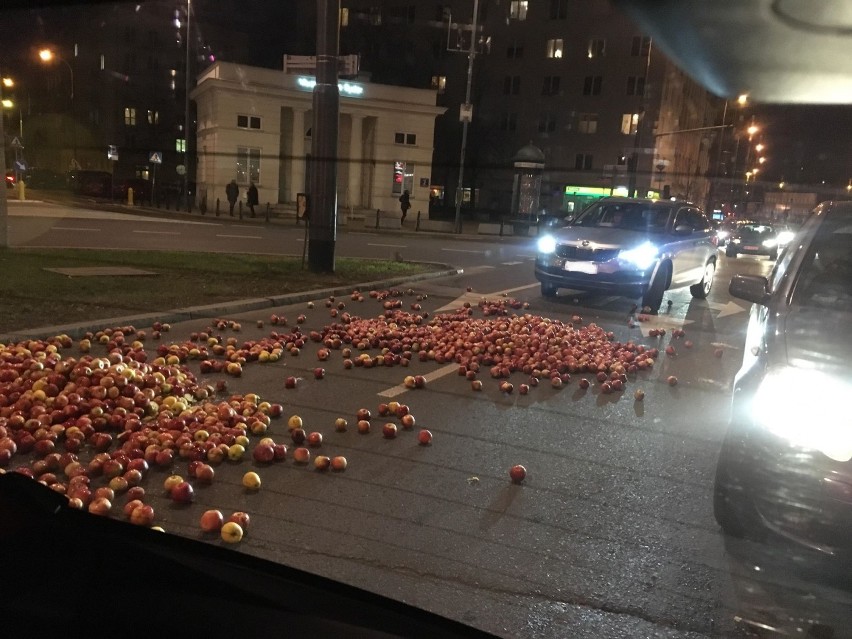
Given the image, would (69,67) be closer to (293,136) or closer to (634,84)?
(293,136)

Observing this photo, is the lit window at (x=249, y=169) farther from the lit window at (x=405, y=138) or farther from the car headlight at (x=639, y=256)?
the car headlight at (x=639, y=256)

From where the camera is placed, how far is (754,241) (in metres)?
26.8

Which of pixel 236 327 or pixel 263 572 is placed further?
pixel 236 327

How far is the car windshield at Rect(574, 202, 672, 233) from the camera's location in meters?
11.6

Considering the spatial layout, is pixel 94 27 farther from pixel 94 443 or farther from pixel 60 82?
pixel 94 443

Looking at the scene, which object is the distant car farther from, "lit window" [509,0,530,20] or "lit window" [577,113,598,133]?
"lit window" [509,0,530,20]

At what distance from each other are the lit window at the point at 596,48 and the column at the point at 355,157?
1898 cm

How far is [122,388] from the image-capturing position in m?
5.31

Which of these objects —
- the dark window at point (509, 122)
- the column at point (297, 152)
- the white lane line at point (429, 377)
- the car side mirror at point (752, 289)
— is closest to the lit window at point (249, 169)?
the column at point (297, 152)

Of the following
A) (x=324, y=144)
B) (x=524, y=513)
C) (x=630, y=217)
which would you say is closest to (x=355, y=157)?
(x=324, y=144)

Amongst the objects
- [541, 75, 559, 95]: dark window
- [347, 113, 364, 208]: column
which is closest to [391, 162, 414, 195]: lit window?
[347, 113, 364, 208]: column

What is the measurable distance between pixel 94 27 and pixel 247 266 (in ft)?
145

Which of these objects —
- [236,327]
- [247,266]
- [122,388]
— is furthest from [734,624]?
[247,266]

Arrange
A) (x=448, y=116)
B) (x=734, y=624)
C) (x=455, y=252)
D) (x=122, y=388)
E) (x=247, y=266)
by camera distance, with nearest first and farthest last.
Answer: (x=734, y=624) → (x=122, y=388) → (x=247, y=266) → (x=455, y=252) → (x=448, y=116)
